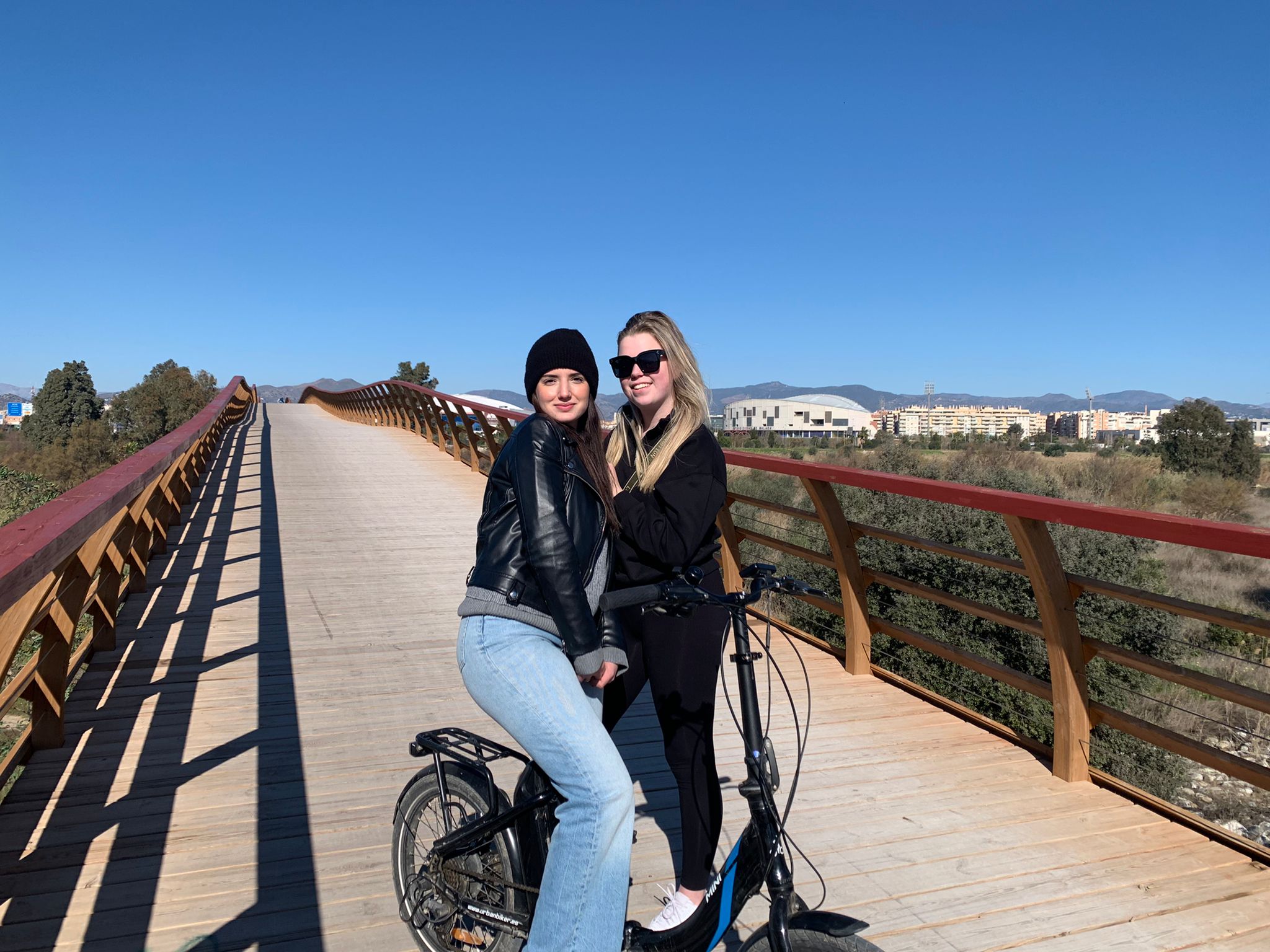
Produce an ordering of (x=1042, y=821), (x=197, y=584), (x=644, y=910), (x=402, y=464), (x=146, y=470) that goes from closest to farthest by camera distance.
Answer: (x=644, y=910), (x=1042, y=821), (x=146, y=470), (x=197, y=584), (x=402, y=464)

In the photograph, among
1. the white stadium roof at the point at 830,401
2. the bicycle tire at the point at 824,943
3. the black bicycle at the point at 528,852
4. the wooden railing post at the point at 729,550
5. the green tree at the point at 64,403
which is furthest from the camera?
the white stadium roof at the point at 830,401

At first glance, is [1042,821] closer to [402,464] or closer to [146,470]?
[146,470]

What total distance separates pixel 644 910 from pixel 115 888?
1.60 m

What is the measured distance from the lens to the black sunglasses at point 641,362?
259 centimetres

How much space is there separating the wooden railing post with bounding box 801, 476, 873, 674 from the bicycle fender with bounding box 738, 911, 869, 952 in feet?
10.8

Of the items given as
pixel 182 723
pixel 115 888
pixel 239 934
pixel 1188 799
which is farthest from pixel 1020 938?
pixel 1188 799

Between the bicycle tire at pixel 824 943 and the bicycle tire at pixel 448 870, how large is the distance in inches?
30.3

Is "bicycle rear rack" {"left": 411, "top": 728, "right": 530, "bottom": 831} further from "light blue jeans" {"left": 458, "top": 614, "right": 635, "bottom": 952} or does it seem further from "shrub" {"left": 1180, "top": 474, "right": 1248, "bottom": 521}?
"shrub" {"left": 1180, "top": 474, "right": 1248, "bottom": 521}

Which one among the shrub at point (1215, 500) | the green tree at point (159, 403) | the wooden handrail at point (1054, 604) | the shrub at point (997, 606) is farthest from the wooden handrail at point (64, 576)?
the green tree at point (159, 403)

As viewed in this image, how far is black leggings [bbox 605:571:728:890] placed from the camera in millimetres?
2527

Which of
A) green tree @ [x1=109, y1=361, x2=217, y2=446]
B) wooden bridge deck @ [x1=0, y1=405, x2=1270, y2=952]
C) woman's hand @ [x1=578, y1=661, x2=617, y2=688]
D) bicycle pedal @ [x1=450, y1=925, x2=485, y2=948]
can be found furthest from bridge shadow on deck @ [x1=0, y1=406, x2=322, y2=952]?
green tree @ [x1=109, y1=361, x2=217, y2=446]

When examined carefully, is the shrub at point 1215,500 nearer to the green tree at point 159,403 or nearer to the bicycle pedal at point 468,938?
the bicycle pedal at point 468,938

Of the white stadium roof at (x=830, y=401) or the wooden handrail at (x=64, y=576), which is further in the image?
the white stadium roof at (x=830, y=401)

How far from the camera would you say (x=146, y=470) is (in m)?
5.00
